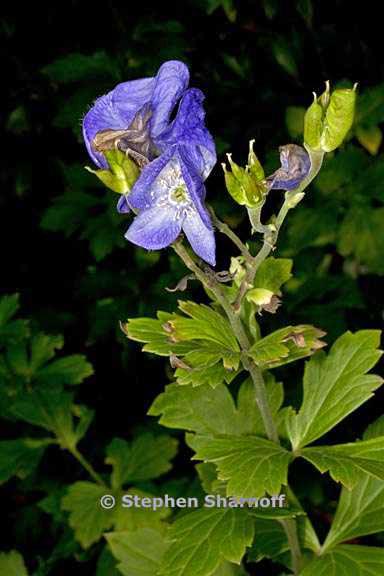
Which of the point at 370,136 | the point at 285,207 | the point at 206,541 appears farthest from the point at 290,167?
the point at 370,136

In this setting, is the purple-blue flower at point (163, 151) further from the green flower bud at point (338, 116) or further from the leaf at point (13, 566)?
the leaf at point (13, 566)

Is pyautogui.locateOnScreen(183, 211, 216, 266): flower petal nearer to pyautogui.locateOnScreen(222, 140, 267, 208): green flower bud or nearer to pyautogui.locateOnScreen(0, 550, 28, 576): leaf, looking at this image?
pyautogui.locateOnScreen(222, 140, 267, 208): green flower bud

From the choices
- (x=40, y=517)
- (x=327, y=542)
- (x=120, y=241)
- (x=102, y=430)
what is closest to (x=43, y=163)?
(x=120, y=241)

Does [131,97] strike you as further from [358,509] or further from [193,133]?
[358,509]

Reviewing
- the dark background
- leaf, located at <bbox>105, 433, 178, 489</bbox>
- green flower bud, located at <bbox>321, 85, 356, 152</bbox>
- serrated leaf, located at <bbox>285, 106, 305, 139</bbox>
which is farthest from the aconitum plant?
serrated leaf, located at <bbox>285, 106, 305, 139</bbox>

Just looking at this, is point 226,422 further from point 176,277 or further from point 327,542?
point 176,277

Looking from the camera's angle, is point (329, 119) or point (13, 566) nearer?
point (329, 119)
